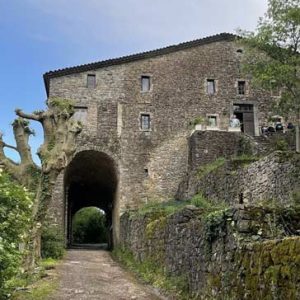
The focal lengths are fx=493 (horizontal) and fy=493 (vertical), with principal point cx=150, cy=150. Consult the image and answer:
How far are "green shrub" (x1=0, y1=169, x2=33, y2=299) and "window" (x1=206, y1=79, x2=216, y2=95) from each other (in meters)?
21.7

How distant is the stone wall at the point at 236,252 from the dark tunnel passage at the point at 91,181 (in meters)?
16.6

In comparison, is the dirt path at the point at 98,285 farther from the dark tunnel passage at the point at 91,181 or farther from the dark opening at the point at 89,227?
the dark opening at the point at 89,227

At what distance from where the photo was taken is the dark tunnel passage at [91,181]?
2880 cm

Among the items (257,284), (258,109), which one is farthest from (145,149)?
(257,284)

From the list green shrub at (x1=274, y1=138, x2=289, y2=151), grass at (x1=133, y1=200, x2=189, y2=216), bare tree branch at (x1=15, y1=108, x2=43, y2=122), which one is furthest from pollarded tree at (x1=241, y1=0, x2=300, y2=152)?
bare tree branch at (x1=15, y1=108, x2=43, y2=122)

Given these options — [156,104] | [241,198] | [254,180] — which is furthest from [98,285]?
[156,104]

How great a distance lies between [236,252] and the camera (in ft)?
23.9

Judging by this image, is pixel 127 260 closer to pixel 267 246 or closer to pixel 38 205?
pixel 38 205

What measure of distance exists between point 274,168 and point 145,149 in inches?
527

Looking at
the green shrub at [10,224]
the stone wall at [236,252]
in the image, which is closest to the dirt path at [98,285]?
the stone wall at [236,252]

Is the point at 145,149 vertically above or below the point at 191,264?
above

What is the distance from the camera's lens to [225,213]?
26.5 ft

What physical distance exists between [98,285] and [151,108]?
1742 centimetres

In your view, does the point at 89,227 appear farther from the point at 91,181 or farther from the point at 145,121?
the point at 145,121
